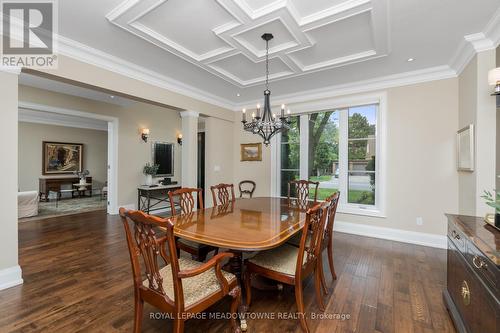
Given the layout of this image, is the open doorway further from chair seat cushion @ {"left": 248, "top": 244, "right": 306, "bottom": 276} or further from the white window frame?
chair seat cushion @ {"left": 248, "top": 244, "right": 306, "bottom": 276}

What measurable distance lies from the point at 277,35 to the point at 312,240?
2147mm

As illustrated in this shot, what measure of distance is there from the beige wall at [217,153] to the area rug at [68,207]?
3.35 m

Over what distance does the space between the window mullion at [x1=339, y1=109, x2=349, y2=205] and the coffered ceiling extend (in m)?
0.67

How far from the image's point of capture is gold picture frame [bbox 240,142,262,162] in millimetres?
5031

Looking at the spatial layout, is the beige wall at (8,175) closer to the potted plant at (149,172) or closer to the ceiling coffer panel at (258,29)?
the ceiling coffer panel at (258,29)

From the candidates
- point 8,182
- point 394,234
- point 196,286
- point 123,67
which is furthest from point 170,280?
point 394,234

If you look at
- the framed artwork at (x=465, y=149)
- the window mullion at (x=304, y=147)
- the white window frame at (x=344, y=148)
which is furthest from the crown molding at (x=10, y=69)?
the framed artwork at (x=465, y=149)

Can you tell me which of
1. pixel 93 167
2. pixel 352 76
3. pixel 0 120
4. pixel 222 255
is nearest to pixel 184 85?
pixel 0 120

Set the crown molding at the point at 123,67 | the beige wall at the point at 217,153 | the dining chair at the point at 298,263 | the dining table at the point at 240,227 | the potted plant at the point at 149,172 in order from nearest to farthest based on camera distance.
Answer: the dining table at the point at 240,227 → the dining chair at the point at 298,263 → the crown molding at the point at 123,67 → the beige wall at the point at 217,153 → the potted plant at the point at 149,172

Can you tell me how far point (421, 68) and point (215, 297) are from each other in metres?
3.96

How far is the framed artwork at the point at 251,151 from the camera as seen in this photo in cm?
503

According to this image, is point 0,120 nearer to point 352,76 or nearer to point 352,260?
point 352,260

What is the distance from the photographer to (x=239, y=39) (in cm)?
262

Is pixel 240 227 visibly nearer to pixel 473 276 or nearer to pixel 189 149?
pixel 473 276
